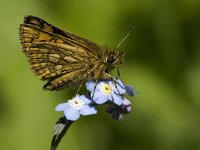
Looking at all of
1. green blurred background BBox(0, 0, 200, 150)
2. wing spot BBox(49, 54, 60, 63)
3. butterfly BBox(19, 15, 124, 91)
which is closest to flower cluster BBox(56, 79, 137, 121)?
butterfly BBox(19, 15, 124, 91)

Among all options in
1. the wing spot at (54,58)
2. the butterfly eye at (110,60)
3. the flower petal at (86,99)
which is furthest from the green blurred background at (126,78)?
the flower petal at (86,99)

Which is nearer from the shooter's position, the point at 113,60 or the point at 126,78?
the point at 113,60

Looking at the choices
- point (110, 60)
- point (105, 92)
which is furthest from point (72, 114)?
point (110, 60)

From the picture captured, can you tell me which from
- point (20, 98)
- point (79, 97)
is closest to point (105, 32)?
point (20, 98)

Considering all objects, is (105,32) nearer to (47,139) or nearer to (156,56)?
(156,56)

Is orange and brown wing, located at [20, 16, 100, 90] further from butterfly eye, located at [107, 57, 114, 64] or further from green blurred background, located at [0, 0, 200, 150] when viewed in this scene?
green blurred background, located at [0, 0, 200, 150]

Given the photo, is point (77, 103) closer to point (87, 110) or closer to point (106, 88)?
point (87, 110)
